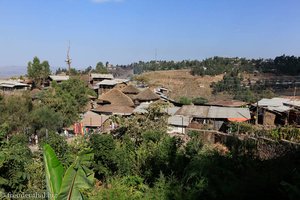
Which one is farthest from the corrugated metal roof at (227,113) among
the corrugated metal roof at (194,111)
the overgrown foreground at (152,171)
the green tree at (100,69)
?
the green tree at (100,69)

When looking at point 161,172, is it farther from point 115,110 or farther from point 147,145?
point 115,110

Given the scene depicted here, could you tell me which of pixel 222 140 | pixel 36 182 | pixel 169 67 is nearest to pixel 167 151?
pixel 36 182

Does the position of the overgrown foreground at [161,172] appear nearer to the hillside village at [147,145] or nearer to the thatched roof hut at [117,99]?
the hillside village at [147,145]

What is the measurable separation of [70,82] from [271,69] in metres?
38.9

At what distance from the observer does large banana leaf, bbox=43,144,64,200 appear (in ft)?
10.6

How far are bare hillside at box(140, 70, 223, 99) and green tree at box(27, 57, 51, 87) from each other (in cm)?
1646

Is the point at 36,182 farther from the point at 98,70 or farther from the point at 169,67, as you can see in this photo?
the point at 169,67

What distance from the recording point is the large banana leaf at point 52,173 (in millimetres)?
3240

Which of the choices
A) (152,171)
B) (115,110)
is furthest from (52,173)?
(115,110)

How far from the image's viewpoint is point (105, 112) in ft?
92.7

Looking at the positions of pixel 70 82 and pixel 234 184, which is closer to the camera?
pixel 234 184

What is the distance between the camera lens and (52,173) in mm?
3293

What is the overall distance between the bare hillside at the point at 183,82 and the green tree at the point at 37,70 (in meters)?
16.5

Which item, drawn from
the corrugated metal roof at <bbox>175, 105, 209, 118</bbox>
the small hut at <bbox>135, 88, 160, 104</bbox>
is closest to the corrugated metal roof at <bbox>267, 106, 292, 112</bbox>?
the corrugated metal roof at <bbox>175, 105, 209, 118</bbox>
